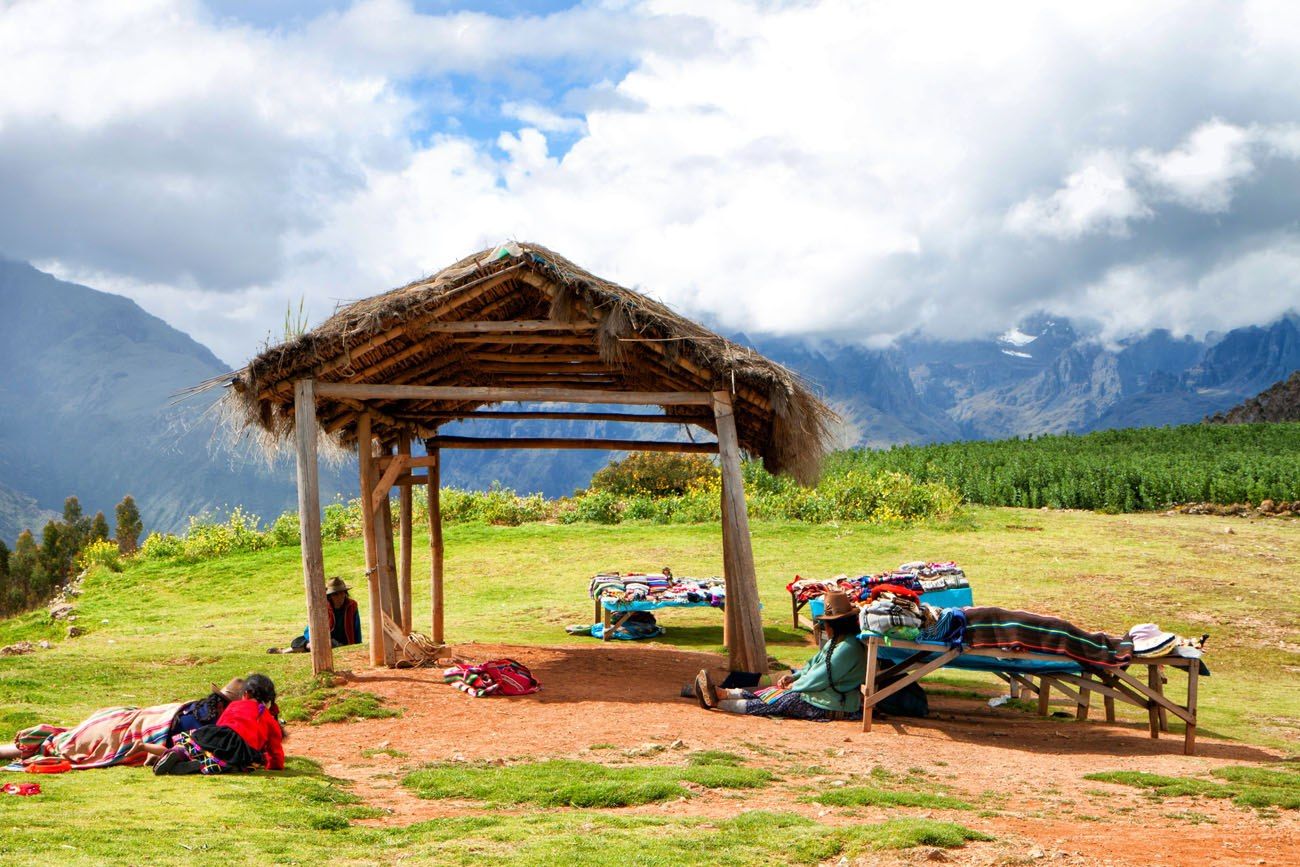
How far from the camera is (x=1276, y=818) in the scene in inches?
227

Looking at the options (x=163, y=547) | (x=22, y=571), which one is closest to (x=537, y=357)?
(x=163, y=547)

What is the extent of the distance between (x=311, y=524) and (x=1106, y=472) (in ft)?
81.1

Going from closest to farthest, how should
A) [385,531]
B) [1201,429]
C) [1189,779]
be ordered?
[1189,779] < [385,531] < [1201,429]

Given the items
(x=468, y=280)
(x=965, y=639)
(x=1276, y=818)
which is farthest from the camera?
(x=468, y=280)

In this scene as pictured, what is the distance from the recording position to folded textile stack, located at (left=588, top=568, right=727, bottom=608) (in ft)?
42.3

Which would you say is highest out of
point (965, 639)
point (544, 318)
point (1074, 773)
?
point (544, 318)

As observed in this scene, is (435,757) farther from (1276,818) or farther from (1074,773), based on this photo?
(1276,818)

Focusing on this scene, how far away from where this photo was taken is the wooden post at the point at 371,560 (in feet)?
33.9

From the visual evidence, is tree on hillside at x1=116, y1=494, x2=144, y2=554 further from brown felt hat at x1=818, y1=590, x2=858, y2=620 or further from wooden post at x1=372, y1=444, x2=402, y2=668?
brown felt hat at x1=818, y1=590, x2=858, y2=620

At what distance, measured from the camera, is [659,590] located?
42.9 feet

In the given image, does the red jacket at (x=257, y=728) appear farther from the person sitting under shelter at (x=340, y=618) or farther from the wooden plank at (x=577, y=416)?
the wooden plank at (x=577, y=416)

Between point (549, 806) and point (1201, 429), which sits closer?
point (549, 806)

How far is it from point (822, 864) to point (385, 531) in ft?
25.9

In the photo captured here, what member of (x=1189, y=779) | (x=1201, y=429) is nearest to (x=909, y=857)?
(x=1189, y=779)
